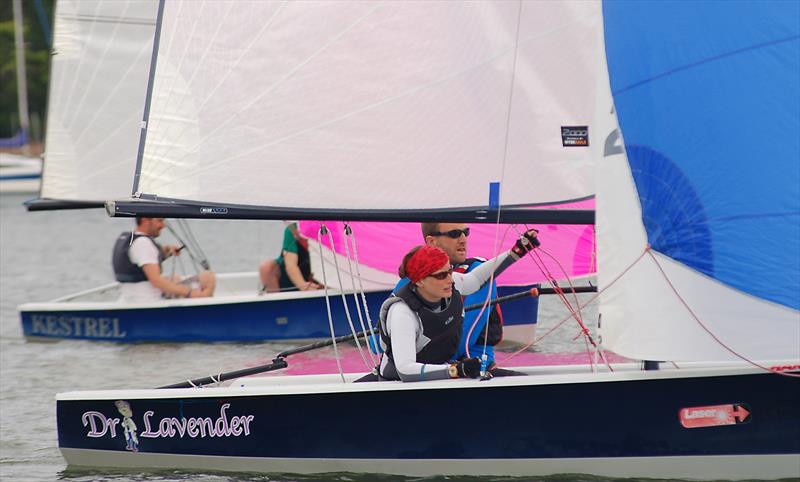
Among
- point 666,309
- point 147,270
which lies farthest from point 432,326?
point 147,270

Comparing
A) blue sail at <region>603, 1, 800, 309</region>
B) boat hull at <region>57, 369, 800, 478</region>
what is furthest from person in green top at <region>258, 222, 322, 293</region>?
blue sail at <region>603, 1, 800, 309</region>

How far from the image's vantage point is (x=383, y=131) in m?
6.66

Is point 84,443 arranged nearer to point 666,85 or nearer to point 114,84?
point 666,85

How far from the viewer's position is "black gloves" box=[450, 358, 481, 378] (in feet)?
20.2

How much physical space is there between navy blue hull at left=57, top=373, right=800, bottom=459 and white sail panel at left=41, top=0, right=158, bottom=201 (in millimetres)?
7161

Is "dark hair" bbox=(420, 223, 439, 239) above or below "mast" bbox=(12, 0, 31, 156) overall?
below

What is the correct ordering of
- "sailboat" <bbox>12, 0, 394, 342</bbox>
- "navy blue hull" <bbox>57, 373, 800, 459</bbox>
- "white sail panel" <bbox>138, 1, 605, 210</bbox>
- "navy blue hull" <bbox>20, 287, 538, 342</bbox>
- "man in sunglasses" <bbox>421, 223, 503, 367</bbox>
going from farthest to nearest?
"sailboat" <bbox>12, 0, 394, 342</bbox> < "navy blue hull" <bbox>20, 287, 538, 342</bbox> < "man in sunglasses" <bbox>421, 223, 503, 367</bbox> < "white sail panel" <bbox>138, 1, 605, 210</bbox> < "navy blue hull" <bbox>57, 373, 800, 459</bbox>

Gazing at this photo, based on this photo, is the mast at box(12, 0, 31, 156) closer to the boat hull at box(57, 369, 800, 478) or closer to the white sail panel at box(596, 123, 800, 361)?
the boat hull at box(57, 369, 800, 478)

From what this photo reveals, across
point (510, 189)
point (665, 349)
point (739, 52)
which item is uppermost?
point (739, 52)

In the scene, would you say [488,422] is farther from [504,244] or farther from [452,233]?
[504,244]

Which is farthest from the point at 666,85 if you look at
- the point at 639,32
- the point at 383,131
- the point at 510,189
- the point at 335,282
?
the point at 335,282

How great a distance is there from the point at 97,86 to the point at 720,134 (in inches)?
365

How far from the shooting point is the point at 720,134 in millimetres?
5746

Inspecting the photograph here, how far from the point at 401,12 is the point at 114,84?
7.69m
